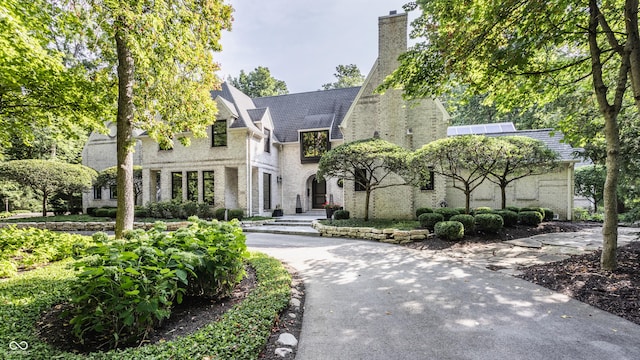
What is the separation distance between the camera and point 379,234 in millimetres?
10000

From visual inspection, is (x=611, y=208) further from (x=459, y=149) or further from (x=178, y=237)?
(x=178, y=237)

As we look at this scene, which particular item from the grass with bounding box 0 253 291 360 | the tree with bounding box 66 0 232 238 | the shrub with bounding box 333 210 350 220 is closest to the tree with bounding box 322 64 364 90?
the shrub with bounding box 333 210 350 220

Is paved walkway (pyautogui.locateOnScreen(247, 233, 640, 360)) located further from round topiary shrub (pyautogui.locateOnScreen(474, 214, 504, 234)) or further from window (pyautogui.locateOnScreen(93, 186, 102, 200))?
window (pyautogui.locateOnScreen(93, 186, 102, 200))

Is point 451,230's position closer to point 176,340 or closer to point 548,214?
point 176,340

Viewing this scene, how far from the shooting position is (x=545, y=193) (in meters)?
15.5

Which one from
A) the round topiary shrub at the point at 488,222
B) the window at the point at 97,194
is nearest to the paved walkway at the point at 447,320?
the round topiary shrub at the point at 488,222

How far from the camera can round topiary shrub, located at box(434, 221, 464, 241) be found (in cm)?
880

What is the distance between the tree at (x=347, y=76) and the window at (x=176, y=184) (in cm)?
2553

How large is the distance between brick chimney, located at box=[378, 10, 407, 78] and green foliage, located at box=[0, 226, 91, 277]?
13821mm

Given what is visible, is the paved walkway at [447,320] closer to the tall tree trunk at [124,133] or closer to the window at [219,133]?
the tall tree trunk at [124,133]

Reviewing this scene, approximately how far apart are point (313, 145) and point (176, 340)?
17.2 metres

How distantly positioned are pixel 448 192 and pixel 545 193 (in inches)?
203

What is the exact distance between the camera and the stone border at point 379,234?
374 inches

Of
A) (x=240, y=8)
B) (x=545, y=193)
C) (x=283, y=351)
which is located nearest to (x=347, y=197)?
(x=240, y=8)
